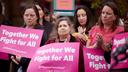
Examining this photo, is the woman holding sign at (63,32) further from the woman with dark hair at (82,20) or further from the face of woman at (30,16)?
the woman with dark hair at (82,20)

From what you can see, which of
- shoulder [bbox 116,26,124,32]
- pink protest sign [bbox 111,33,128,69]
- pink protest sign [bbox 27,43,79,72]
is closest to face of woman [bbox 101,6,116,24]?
shoulder [bbox 116,26,124,32]

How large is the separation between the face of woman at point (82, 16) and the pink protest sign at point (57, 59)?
1.47 meters

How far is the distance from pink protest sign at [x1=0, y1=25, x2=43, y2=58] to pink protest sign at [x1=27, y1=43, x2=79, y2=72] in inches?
20.4

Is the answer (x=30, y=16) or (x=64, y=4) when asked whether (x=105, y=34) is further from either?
(x=64, y=4)

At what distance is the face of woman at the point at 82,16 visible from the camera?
27.5 ft

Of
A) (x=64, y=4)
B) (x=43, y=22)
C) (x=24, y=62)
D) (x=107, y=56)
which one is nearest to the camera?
(x=107, y=56)

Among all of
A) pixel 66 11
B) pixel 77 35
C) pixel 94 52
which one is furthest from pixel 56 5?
pixel 94 52

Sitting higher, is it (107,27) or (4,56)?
(107,27)

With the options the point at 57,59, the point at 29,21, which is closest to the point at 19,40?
the point at 29,21

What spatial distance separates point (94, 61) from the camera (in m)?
6.94

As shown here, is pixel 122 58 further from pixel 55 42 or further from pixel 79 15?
pixel 79 15

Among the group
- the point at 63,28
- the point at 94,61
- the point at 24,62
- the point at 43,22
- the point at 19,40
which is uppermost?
the point at 63,28

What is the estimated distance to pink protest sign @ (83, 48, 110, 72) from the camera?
22.4ft

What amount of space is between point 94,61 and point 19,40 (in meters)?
1.42
